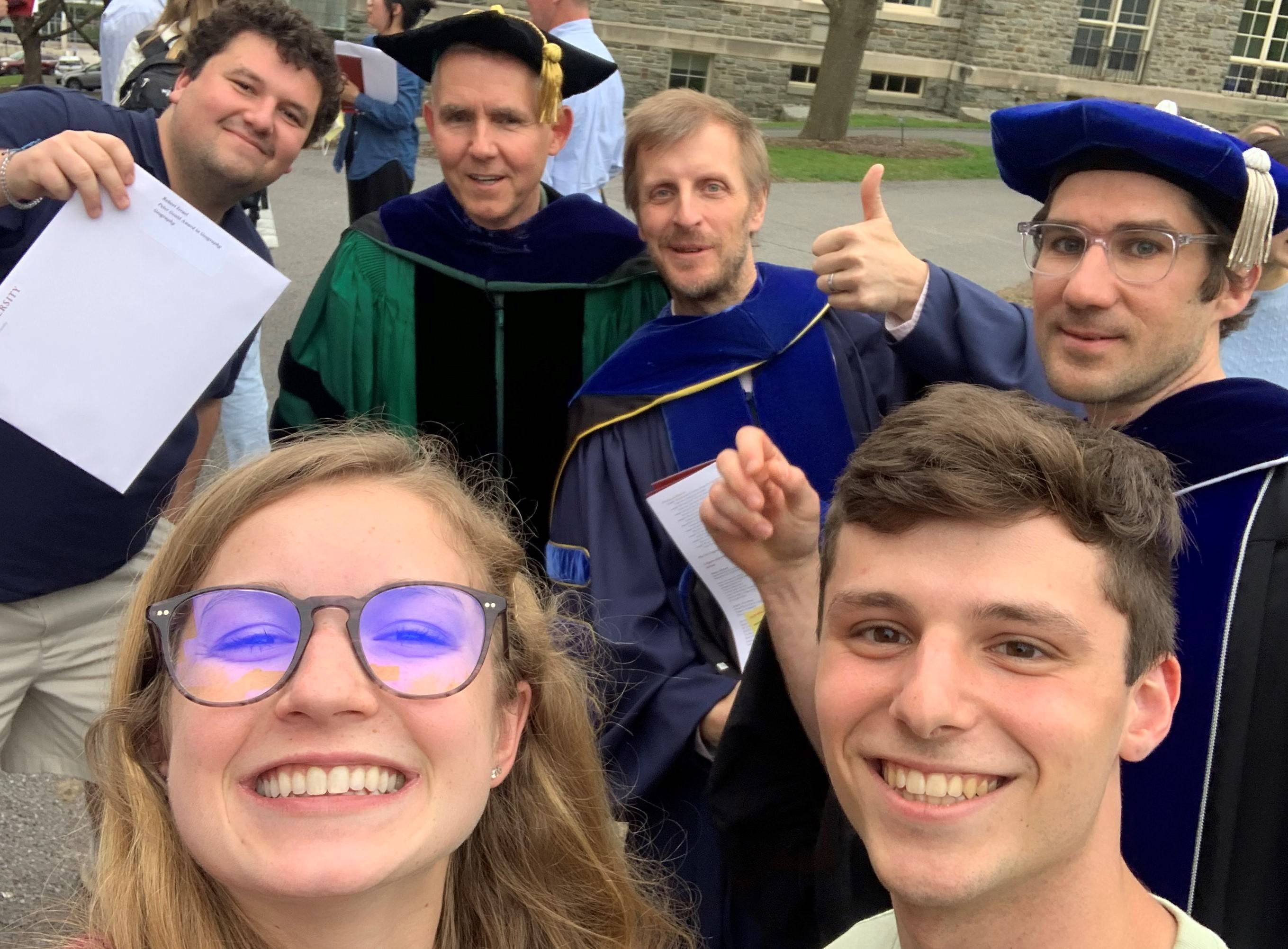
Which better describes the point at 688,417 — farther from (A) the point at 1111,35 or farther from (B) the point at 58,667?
(A) the point at 1111,35

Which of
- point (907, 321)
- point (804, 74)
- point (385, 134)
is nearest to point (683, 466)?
point (907, 321)

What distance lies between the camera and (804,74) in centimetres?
2261

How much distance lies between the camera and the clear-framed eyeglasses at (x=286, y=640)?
1.40 meters

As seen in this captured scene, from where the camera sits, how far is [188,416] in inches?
116

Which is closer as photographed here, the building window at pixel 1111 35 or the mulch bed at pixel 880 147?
the mulch bed at pixel 880 147

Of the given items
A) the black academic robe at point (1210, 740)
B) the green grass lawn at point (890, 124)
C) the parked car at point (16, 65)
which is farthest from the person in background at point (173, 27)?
the parked car at point (16, 65)

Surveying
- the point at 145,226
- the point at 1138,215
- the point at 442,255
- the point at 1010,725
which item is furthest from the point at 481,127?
the point at 1010,725

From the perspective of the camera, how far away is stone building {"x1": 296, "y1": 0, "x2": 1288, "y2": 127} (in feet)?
68.6

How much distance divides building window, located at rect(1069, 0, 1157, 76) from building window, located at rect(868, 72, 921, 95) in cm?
326

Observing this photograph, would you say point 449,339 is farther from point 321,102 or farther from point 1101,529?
point 1101,529

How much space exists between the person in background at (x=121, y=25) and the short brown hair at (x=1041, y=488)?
4.49 metres

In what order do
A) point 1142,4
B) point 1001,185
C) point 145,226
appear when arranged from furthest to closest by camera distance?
point 1142,4 < point 1001,185 < point 145,226

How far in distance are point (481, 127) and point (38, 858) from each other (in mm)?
2364

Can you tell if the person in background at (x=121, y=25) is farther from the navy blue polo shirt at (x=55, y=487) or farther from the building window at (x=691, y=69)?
the building window at (x=691, y=69)
